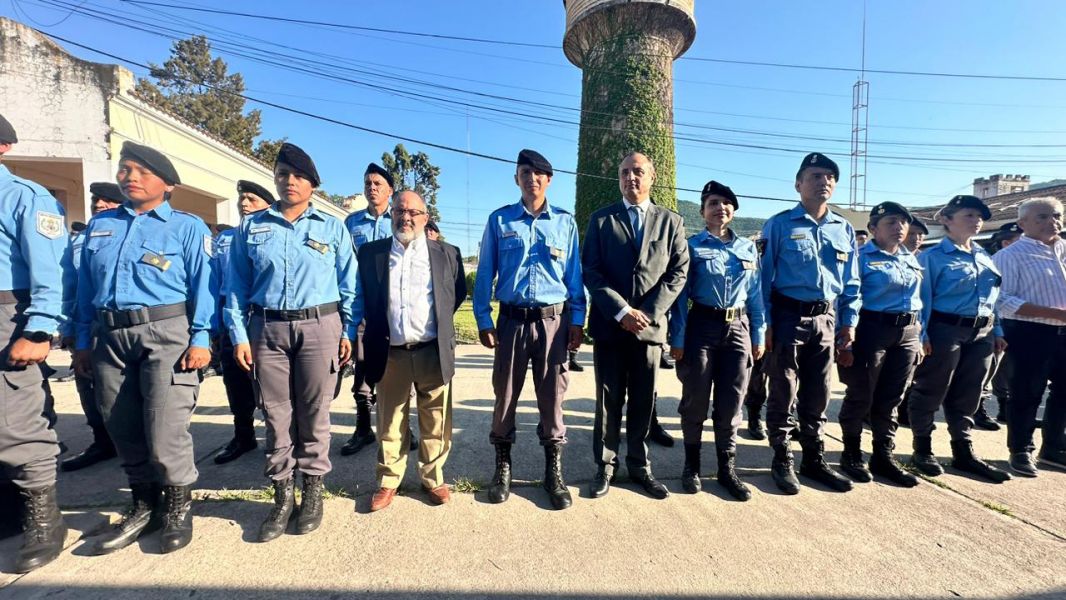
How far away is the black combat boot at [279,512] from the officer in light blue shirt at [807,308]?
10.5ft

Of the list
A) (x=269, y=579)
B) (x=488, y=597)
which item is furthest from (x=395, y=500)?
(x=488, y=597)

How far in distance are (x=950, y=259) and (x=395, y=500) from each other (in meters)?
4.48

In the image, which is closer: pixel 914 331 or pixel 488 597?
pixel 488 597

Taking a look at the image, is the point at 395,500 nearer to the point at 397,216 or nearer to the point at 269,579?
the point at 269,579

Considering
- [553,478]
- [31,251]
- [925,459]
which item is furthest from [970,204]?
[31,251]

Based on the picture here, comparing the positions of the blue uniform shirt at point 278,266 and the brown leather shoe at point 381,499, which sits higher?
the blue uniform shirt at point 278,266

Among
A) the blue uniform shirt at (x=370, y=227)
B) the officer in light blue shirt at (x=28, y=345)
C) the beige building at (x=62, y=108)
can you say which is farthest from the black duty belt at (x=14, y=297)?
the beige building at (x=62, y=108)

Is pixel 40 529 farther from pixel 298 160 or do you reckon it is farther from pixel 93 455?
pixel 298 160

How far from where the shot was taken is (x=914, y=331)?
3.26 metres

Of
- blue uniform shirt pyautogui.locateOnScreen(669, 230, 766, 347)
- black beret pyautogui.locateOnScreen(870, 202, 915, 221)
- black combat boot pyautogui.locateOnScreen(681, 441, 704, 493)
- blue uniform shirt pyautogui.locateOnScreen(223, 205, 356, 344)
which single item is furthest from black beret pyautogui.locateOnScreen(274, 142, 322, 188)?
black beret pyautogui.locateOnScreen(870, 202, 915, 221)

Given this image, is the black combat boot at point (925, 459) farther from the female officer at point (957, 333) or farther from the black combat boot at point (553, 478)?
the black combat boot at point (553, 478)

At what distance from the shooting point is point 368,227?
13.5ft

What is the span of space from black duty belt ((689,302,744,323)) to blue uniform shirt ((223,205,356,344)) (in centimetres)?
245

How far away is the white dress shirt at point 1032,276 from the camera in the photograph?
348 cm
